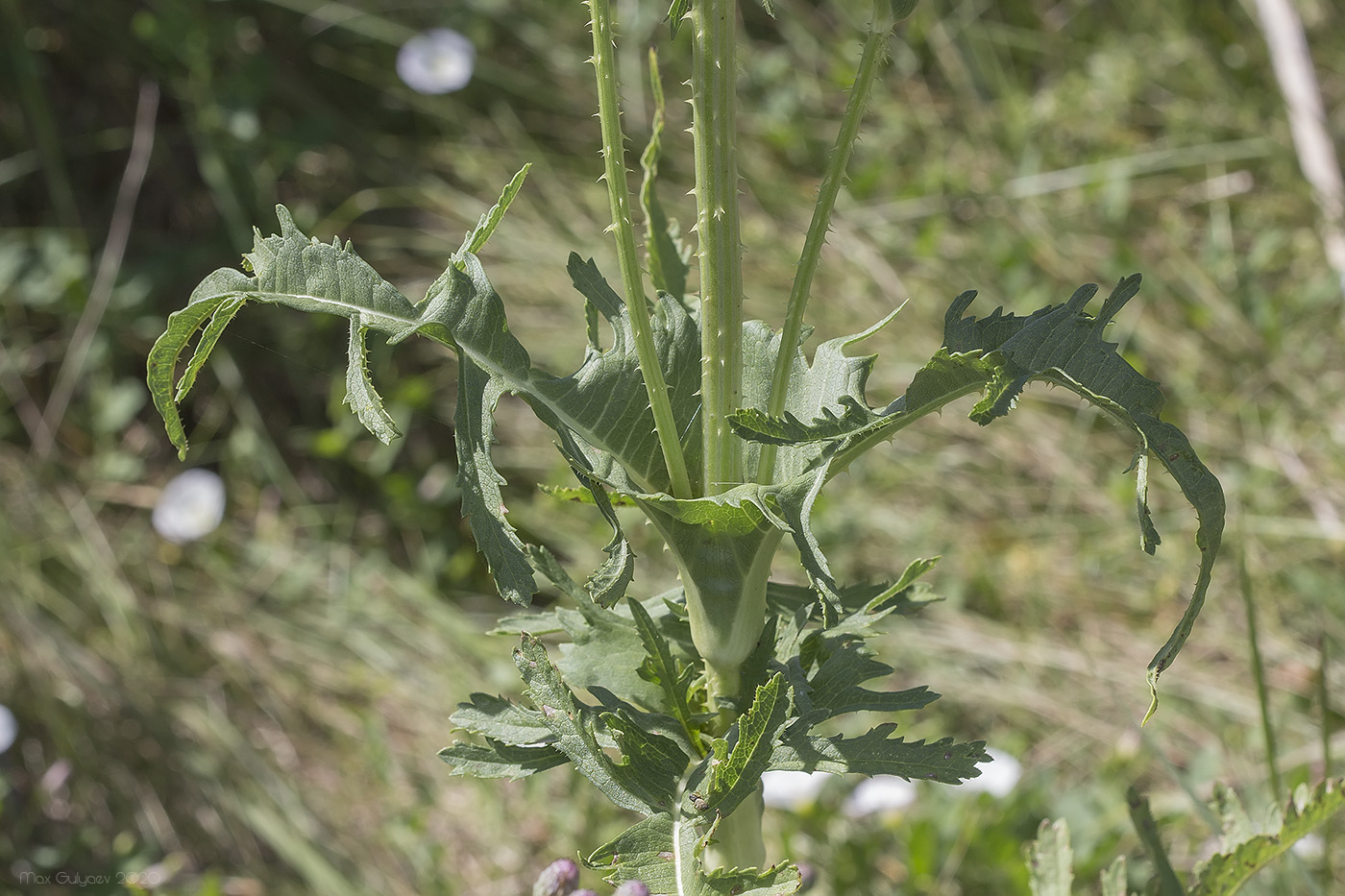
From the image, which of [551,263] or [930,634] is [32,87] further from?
[930,634]

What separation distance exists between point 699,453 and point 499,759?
232 mm

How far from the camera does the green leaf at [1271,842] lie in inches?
31.3

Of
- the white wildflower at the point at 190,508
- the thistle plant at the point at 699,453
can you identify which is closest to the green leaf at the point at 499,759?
the thistle plant at the point at 699,453

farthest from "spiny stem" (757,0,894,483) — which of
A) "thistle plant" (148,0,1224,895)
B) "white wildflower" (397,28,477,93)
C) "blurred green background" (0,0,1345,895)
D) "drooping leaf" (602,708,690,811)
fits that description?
"white wildflower" (397,28,477,93)

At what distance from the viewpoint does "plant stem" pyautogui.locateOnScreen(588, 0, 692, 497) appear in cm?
55

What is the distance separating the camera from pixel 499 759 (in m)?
0.71

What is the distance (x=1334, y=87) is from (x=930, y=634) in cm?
178

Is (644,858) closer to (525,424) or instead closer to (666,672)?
(666,672)

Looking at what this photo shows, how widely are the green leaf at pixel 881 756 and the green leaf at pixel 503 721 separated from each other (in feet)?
0.49

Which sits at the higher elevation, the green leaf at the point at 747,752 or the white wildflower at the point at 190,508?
the green leaf at the point at 747,752

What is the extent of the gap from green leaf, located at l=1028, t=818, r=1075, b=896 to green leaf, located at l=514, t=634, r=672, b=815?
16.1 inches

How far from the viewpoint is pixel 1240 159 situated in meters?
2.65

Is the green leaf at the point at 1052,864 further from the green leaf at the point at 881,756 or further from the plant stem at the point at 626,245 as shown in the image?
the plant stem at the point at 626,245

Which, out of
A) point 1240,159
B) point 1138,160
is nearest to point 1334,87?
point 1240,159
